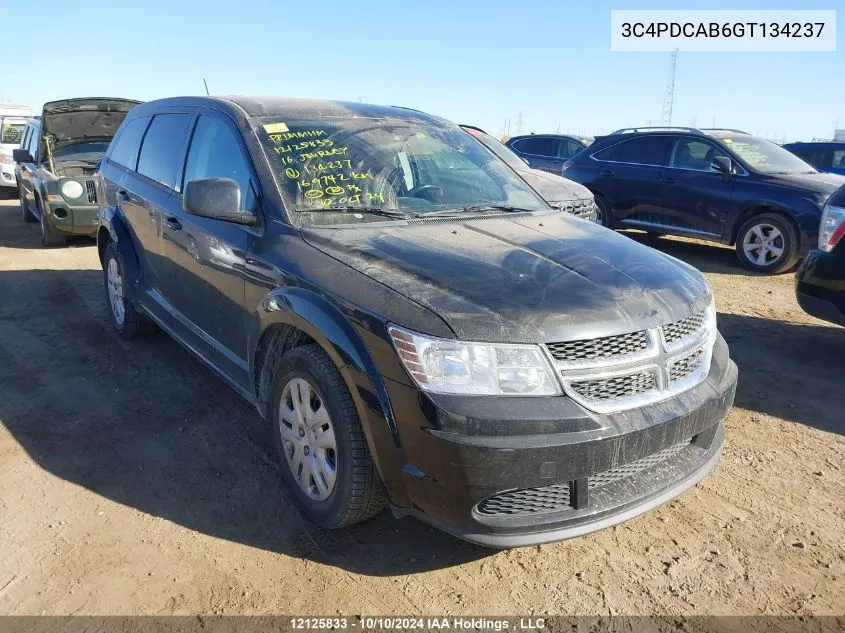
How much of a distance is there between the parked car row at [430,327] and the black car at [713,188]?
553cm

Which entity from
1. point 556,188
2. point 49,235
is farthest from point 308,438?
point 49,235

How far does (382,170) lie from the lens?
3.49m

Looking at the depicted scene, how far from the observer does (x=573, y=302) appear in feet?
8.04

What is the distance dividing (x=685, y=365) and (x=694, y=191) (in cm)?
697

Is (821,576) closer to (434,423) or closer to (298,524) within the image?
(434,423)

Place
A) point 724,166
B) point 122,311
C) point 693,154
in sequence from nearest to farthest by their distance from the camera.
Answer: point 122,311, point 724,166, point 693,154

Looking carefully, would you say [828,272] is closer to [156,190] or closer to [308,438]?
[308,438]

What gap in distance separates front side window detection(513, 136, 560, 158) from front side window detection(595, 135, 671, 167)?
479 cm

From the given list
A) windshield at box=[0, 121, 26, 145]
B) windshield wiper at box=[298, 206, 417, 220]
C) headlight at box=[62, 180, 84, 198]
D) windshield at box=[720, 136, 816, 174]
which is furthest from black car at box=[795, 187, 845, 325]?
windshield at box=[0, 121, 26, 145]

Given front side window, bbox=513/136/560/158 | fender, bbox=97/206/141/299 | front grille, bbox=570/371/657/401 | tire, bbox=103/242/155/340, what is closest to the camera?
front grille, bbox=570/371/657/401

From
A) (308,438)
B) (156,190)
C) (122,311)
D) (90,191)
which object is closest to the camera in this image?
(308,438)

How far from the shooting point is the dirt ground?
8.30 feet

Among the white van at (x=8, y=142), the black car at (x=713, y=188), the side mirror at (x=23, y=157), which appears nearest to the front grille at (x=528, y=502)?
the black car at (x=713, y=188)

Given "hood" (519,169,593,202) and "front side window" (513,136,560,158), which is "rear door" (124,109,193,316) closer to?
"hood" (519,169,593,202)
